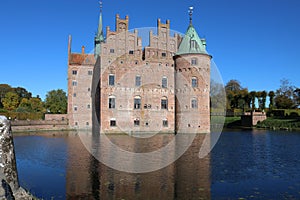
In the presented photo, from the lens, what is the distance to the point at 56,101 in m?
52.5

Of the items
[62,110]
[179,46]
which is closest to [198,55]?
[179,46]

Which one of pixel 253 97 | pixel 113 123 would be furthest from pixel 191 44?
pixel 253 97

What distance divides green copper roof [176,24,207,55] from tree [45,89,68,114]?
29.6 metres

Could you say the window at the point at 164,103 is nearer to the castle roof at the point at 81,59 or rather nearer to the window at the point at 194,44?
the window at the point at 194,44

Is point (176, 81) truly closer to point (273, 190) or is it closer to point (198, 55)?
point (198, 55)

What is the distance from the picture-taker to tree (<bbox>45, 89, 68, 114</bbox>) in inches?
1998

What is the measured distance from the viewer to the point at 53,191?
9266 millimetres

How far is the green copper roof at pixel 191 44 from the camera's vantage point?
103 feet

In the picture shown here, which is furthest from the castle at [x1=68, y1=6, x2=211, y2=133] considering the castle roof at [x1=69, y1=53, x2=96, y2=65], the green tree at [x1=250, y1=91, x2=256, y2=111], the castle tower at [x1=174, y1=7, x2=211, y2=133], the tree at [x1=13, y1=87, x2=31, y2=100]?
the tree at [x1=13, y1=87, x2=31, y2=100]

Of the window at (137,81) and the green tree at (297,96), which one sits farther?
the green tree at (297,96)

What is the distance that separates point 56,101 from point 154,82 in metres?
28.0

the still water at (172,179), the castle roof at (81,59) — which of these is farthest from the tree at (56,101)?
the still water at (172,179)

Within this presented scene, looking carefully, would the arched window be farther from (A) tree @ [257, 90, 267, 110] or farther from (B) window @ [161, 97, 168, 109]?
(A) tree @ [257, 90, 267, 110]

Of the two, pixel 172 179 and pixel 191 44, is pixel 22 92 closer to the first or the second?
pixel 191 44
